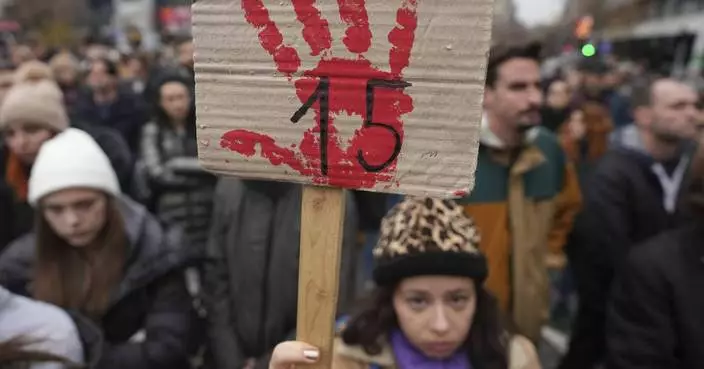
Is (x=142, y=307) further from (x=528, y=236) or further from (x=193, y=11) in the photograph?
(x=528, y=236)

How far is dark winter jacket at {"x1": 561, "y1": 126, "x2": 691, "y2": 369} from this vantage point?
3611mm

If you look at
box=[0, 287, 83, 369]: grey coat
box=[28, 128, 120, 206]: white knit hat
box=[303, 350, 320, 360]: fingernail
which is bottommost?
box=[0, 287, 83, 369]: grey coat

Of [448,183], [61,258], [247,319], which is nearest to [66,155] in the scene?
[61,258]

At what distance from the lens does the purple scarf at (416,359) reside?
214 cm

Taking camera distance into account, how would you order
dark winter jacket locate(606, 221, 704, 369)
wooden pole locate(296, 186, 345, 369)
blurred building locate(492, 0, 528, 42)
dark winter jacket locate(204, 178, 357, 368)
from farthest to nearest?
blurred building locate(492, 0, 528, 42), dark winter jacket locate(204, 178, 357, 368), dark winter jacket locate(606, 221, 704, 369), wooden pole locate(296, 186, 345, 369)

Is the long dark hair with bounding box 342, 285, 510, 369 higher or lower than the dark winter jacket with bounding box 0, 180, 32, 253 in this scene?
lower

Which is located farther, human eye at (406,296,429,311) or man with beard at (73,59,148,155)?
man with beard at (73,59,148,155)

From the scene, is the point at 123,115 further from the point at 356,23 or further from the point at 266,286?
the point at 356,23

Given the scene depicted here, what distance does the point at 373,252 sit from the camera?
2.42 meters

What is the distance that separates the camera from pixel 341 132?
5.33 ft

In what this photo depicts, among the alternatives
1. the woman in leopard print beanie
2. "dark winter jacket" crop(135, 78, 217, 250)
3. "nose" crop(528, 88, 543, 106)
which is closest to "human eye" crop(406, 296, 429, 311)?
the woman in leopard print beanie

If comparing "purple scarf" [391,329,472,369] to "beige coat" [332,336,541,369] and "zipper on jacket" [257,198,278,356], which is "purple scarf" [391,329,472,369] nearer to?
"beige coat" [332,336,541,369]

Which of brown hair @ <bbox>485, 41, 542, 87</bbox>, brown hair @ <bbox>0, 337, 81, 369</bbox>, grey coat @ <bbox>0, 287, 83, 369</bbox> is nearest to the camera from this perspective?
brown hair @ <bbox>0, 337, 81, 369</bbox>

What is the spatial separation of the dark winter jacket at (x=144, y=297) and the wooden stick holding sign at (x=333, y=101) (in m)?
1.00
